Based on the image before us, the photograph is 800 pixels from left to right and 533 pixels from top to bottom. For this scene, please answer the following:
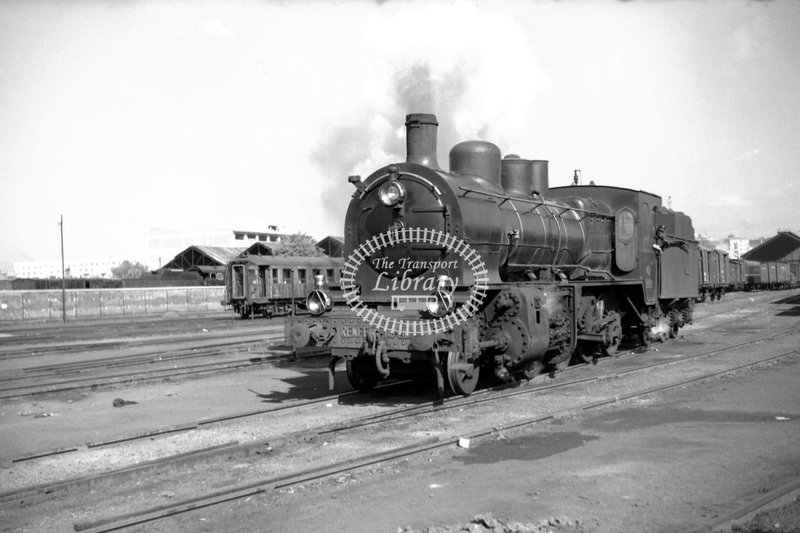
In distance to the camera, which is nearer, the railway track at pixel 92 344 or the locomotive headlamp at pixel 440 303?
the locomotive headlamp at pixel 440 303

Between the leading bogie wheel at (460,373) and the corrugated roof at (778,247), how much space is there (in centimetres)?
8660

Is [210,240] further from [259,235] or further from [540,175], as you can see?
[540,175]

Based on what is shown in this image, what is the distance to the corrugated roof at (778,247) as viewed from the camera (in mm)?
85688

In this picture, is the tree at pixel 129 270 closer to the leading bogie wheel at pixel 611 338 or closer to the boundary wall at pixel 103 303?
the boundary wall at pixel 103 303

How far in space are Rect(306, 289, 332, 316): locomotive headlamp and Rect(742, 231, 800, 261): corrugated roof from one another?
288 ft

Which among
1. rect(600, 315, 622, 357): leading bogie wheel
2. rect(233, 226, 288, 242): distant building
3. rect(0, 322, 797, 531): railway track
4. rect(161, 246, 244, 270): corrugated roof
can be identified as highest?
rect(233, 226, 288, 242): distant building

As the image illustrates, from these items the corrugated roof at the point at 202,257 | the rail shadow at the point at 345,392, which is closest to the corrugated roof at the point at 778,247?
the corrugated roof at the point at 202,257

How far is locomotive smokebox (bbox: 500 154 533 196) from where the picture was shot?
13188 millimetres

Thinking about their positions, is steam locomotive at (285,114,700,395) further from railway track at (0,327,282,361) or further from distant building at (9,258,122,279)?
distant building at (9,258,122,279)

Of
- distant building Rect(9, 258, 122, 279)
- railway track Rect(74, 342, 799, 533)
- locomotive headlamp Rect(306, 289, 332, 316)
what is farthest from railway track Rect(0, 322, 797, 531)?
distant building Rect(9, 258, 122, 279)

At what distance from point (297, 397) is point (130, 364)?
701 centimetres

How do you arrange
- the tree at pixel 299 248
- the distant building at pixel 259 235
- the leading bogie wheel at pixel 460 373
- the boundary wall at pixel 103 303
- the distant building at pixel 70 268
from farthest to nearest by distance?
the distant building at pixel 70 268 < the distant building at pixel 259 235 < the tree at pixel 299 248 < the boundary wall at pixel 103 303 < the leading bogie wheel at pixel 460 373

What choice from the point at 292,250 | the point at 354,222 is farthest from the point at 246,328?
the point at 292,250

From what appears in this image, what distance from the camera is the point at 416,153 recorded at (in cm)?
1086
